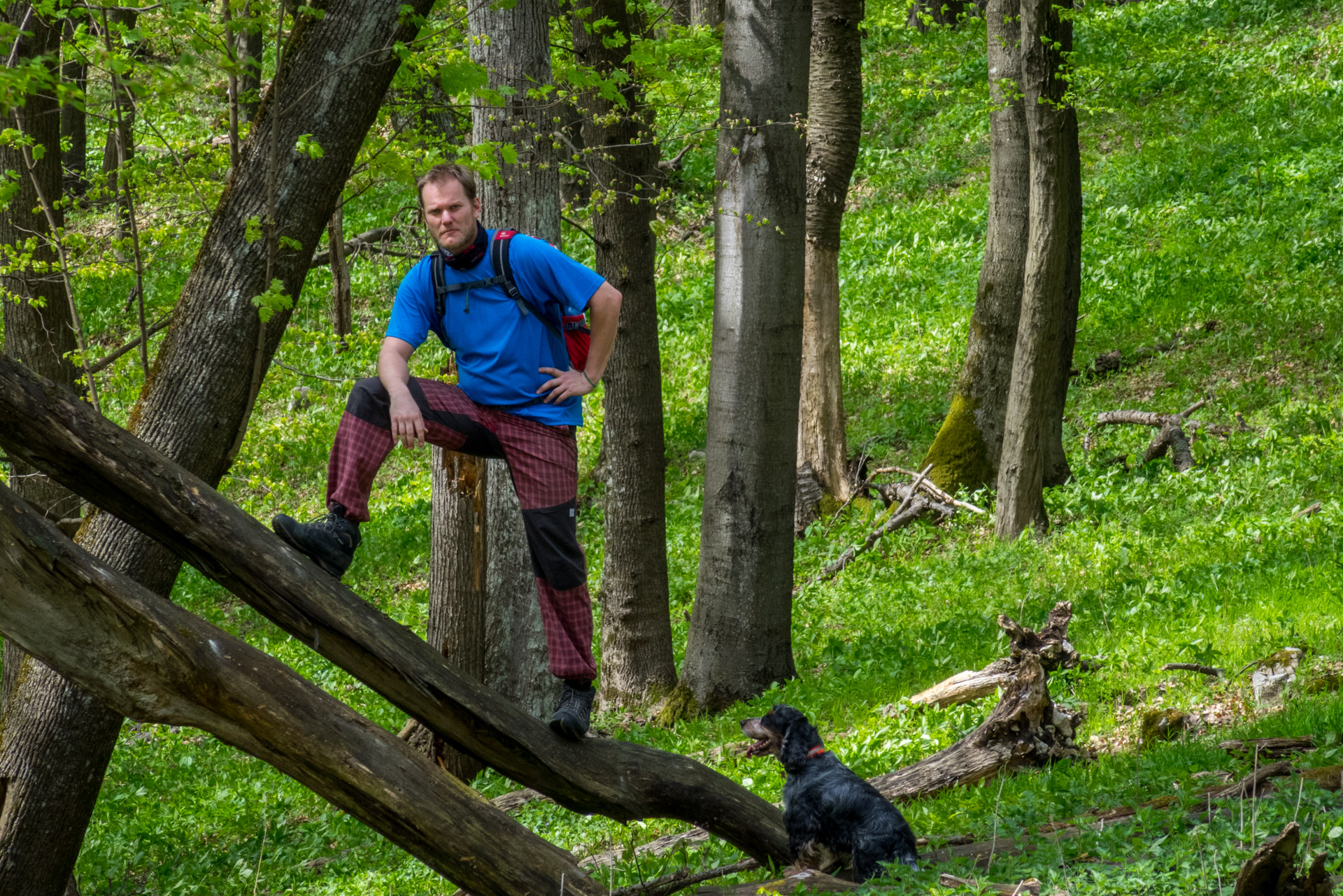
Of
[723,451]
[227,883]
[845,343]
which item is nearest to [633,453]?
[723,451]

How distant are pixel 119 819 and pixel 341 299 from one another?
6.58 m

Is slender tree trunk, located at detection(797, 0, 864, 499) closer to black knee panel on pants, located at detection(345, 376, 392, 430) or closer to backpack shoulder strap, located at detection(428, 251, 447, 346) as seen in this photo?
backpack shoulder strap, located at detection(428, 251, 447, 346)

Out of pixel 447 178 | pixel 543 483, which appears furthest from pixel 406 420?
pixel 447 178

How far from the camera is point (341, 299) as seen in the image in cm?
1360

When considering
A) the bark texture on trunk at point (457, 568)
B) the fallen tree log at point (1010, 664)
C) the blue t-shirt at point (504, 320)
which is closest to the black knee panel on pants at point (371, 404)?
the blue t-shirt at point (504, 320)

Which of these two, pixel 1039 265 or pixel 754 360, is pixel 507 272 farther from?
pixel 1039 265

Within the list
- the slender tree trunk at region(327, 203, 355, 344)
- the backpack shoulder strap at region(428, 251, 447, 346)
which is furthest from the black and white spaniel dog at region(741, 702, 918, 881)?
the slender tree trunk at region(327, 203, 355, 344)

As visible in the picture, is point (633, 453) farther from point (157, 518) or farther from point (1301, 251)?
point (1301, 251)

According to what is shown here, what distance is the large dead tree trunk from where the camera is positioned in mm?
6160

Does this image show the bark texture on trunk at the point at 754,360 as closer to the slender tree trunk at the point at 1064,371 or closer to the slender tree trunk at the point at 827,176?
the slender tree trunk at the point at 827,176

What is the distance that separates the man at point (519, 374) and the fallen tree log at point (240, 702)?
28.2 inches

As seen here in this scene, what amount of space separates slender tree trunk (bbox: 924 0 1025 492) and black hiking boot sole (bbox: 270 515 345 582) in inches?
371

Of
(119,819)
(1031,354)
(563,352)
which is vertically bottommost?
(119,819)

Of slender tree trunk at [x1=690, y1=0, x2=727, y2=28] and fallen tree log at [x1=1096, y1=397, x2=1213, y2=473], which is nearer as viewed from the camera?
fallen tree log at [x1=1096, y1=397, x2=1213, y2=473]
